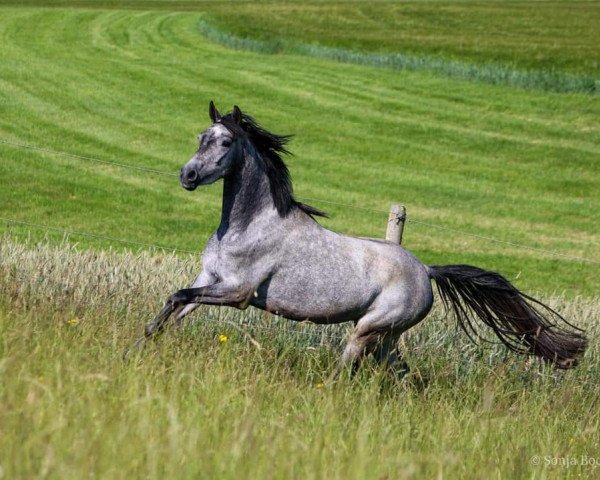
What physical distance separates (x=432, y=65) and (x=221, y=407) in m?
25.8

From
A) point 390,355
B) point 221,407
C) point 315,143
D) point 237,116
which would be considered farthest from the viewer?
point 315,143

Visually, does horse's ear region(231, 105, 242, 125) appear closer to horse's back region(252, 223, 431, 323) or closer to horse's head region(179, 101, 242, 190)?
horse's head region(179, 101, 242, 190)

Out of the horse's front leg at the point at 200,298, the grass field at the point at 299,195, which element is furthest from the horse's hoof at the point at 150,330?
the grass field at the point at 299,195

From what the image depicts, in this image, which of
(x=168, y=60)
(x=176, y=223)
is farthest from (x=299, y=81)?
(x=176, y=223)

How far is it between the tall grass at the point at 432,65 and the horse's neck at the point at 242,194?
21.8 m

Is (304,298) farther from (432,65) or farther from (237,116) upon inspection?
(432,65)

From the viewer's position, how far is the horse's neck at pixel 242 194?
6633mm

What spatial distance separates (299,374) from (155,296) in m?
1.60

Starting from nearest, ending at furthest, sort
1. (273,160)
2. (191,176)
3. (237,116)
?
(191,176) → (237,116) → (273,160)

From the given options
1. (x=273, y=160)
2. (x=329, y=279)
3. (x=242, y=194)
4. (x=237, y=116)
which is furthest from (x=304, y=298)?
(x=237, y=116)

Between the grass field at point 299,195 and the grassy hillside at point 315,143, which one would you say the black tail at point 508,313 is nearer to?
the grass field at point 299,195

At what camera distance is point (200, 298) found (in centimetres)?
640

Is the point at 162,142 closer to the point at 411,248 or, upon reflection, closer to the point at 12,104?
the point at 12,104

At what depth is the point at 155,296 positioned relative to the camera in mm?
8539
